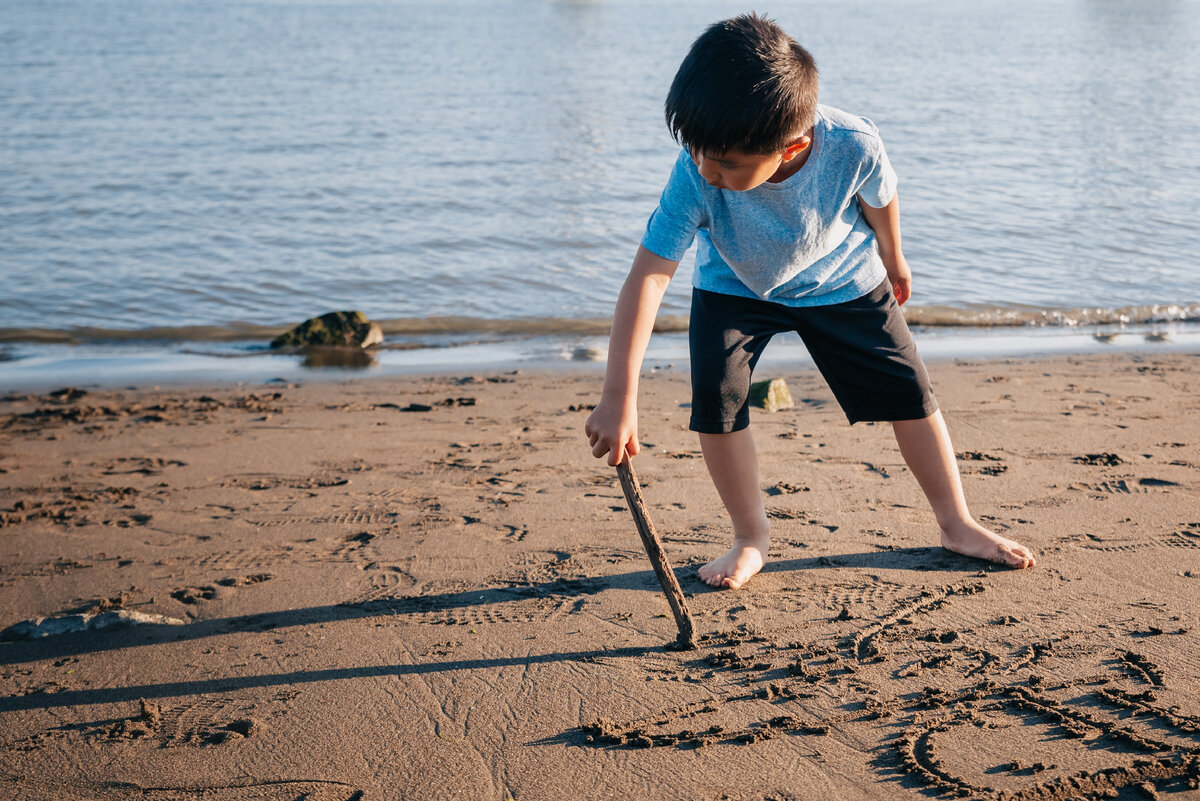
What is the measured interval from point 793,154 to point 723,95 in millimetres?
355

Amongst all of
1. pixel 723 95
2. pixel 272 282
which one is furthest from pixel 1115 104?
pixel 723 95

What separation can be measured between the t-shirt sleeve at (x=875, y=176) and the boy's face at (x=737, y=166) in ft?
1.10

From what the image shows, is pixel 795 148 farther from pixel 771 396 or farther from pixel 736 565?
pixel 771 396

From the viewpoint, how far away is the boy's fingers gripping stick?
240 centimetres

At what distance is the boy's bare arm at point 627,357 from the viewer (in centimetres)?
233

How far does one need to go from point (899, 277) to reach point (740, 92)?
1.12 m

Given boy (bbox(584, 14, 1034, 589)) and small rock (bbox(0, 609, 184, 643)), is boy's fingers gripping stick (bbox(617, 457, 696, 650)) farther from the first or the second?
small rock (bbox(0, 609, 184, 643))

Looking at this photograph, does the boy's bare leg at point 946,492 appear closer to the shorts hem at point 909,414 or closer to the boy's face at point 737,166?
the shorts hem at point 909,414

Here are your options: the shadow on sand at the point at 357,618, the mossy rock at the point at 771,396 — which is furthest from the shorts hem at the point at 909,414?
the mossy rock at the point at 771,396

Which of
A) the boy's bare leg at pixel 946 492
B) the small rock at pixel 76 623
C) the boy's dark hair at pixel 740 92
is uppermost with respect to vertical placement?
the boy's dark hair at pixel 740 92

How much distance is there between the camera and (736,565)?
2902mm

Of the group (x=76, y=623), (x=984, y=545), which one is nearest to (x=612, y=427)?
(x=984, y=545)

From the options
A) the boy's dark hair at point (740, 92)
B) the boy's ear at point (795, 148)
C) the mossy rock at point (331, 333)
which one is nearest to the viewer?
the boy's dark hair at point (740, 92)

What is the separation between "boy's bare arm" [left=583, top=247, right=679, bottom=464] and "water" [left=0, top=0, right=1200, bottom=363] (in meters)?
5.08
